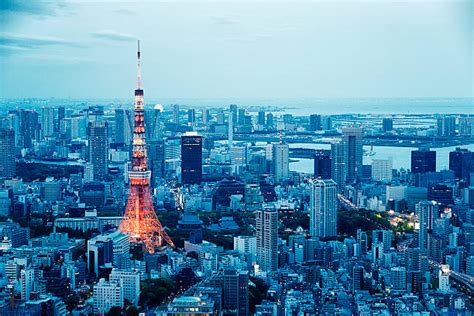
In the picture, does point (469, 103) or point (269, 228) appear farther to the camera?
point (469, 103)

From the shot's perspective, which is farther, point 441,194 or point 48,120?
point 48,120

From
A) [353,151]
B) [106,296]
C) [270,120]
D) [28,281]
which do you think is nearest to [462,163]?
[353,151]

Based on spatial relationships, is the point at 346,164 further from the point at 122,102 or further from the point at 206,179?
the point at 122,102

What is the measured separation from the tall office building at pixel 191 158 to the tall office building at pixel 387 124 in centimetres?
309

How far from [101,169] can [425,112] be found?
4.94 m

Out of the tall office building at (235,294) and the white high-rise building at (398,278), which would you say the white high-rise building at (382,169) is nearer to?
the white high-rise building at (398,278)

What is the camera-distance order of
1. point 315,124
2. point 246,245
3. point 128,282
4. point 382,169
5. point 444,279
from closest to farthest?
1. point 128,282
2. point 444,279
3. point 246,245
4. point 382,169
5. point 315,124

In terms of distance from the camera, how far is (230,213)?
955 cm

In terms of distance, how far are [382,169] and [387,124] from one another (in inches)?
59.9

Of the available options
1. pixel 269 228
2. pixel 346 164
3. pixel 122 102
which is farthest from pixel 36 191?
pixel 346 164

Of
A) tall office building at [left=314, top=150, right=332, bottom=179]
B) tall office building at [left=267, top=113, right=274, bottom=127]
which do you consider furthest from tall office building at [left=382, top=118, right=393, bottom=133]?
tall office building at [left=267, top=113, right=274, bottom=127]

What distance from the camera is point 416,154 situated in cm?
1205

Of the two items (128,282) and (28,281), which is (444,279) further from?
(28,281)

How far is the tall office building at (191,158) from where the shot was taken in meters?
12.4
